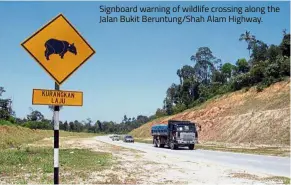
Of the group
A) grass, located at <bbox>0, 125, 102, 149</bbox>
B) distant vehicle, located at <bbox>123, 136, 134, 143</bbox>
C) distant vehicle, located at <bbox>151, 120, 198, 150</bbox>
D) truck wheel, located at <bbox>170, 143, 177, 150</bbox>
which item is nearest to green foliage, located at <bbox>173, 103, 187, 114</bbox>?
distant vehicle, located at <bbox>123, 136, 134, 143</bbox>

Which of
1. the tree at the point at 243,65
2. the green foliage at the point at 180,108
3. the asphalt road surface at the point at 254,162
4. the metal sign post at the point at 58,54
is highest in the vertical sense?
the tree at the point at 243,65

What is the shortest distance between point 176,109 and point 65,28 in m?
101

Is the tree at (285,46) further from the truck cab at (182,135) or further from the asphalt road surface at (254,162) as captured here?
the asphalt road surface at (254,162)

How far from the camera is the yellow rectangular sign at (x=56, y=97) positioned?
6516 mm

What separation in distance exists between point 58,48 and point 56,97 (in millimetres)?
825

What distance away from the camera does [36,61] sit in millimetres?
6660

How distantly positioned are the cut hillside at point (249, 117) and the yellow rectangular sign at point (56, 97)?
124 feet

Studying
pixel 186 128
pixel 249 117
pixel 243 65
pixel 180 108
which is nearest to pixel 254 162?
pixel 186 128

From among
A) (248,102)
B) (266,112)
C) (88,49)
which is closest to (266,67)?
(248,102)

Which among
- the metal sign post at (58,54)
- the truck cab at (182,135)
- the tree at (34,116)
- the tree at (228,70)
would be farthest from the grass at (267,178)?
the tree at (34,116)

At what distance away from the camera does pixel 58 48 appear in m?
6.74

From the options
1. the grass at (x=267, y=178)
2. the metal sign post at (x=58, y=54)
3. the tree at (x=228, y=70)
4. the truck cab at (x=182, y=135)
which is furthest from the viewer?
the tree at (x=228, y=70)

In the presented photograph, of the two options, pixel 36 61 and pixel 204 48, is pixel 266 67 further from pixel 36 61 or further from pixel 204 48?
pixel 36 61

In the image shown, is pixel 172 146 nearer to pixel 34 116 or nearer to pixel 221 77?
pixel 221 77
